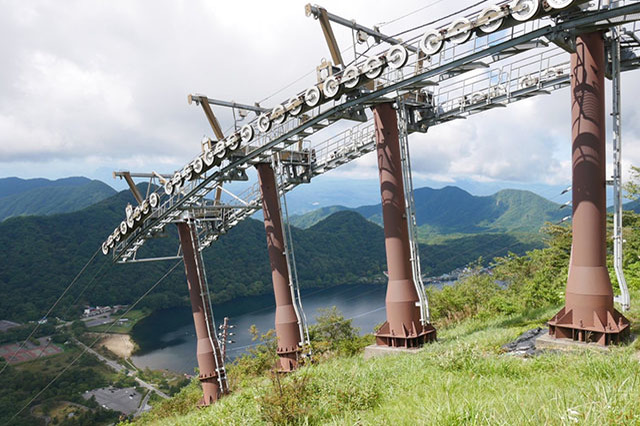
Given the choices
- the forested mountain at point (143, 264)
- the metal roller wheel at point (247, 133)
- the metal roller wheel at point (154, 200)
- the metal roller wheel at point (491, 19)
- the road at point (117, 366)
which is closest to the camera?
the metal roller wheel at point (491, 19)

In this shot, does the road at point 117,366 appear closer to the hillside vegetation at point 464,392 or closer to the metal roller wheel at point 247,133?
the metal roller wheel at point 247,133

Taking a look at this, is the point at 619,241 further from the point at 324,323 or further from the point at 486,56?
the point at 324,323

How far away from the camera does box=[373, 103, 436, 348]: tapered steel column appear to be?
12156 mm

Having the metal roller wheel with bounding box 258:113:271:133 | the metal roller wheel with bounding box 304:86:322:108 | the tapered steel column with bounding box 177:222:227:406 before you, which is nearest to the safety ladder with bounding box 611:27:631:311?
the metal roller wheel with bounding box 304:86:322:108

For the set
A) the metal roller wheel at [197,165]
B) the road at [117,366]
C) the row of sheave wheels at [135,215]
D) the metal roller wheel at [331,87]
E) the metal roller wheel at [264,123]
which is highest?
the metal roller wheel at [331,87]

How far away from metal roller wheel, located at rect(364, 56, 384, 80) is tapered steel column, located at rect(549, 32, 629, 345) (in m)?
4.29

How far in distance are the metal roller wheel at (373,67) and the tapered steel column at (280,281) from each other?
258 inches

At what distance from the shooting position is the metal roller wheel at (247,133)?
14.1 metres

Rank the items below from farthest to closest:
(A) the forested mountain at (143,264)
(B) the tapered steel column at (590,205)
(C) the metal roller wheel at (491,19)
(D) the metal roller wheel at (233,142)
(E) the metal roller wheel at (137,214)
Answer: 1. (A) the forested mountain at (143,264)
2. (E) the metal roller wheel at (137,214)
3. (D) the metal roller wheel at (233,142)
4. (B) the tapered steel column at (590,205)
5. (C) the metal roller wheel at (491,19)

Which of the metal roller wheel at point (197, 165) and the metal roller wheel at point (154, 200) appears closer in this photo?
the metal roller wheel at point (197, 165)

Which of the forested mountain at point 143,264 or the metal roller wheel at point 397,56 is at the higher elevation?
the metal roller wheel at point 397,56

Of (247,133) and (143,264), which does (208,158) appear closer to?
(247,133)

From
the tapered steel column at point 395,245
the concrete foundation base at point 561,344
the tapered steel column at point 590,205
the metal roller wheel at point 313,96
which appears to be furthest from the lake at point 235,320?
the tapered steel column at point 590,205

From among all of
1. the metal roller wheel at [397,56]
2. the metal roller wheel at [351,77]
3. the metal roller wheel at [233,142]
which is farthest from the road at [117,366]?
the metal roller wheel at [397,56]
